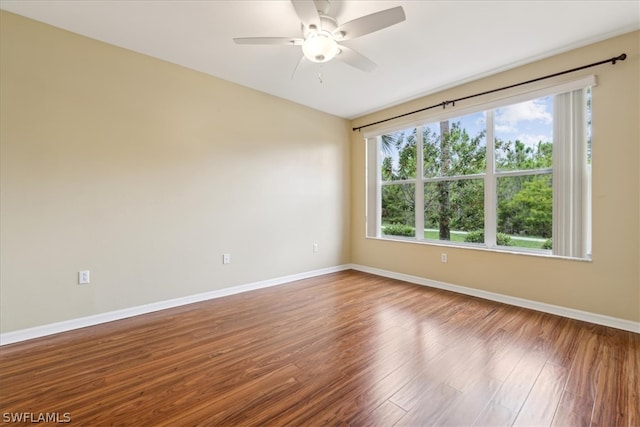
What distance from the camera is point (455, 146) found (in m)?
3.76

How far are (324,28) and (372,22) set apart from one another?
→ 1.54 ft

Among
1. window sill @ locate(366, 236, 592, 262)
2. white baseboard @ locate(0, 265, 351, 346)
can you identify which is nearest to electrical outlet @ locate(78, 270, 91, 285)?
white baseboard @ locate(0, 265, 351, 346)

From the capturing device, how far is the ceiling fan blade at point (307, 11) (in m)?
1.78

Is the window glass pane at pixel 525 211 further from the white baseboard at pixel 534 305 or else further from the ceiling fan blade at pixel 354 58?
the ceiling fan blade at pixel 354 58

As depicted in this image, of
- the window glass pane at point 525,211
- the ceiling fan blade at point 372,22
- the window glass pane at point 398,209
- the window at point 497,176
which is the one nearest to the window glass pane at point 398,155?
the window at point 497,176

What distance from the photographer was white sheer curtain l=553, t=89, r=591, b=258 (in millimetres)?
2730

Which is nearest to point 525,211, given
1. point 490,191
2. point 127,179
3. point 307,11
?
point 490,191

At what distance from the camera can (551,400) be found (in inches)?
62.7

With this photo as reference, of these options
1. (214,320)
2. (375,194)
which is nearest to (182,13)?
(214,320)

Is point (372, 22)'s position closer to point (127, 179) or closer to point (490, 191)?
point (490, 191)

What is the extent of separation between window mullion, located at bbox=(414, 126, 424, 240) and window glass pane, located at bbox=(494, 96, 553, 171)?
100 cm

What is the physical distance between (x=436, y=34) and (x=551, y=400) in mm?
2911

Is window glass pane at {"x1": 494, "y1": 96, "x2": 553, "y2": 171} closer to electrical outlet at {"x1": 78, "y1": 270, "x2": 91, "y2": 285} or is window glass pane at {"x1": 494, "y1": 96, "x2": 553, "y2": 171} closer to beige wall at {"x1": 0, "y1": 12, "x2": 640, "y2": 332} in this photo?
beige wall at {"x1": 0, "y1": 12, "x2": 640, "y2": 332}

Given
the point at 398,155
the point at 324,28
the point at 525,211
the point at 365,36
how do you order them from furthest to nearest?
the point at 398,155 < the point at 525,211 < the point at 365,36 < the point at 324,28
